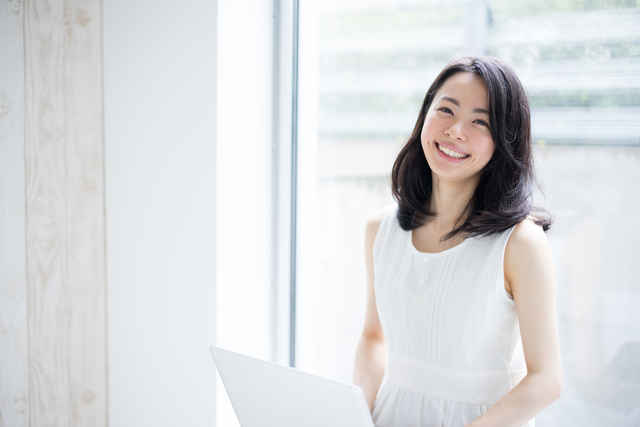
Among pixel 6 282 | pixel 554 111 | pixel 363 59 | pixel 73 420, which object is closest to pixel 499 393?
pixel 554 111

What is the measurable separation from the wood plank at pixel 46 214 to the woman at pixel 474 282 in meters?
1.04

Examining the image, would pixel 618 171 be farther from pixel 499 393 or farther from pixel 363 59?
pixel 363 59

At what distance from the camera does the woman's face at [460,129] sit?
Answer: 1.03 m

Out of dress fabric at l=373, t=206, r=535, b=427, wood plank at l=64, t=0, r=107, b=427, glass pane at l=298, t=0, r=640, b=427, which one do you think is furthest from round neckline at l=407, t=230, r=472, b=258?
wood plank at l=64, t=0, r=107, b=427

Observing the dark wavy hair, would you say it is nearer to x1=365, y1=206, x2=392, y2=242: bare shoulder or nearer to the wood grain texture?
x1=365, y1=206, x2=392, y2=242: bare shoulder

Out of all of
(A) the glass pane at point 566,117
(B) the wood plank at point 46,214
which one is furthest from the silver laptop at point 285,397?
(B) the wood plank at point 46,214

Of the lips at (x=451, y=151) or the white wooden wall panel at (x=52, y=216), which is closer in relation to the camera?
the lips at (x=451, y=151)

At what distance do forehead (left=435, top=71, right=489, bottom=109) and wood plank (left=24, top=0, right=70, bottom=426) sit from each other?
117 cm

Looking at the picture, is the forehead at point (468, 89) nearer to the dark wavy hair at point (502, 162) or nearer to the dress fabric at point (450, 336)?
the dark wavy hair at point (502, 162)

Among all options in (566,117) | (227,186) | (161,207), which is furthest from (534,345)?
(161,207)

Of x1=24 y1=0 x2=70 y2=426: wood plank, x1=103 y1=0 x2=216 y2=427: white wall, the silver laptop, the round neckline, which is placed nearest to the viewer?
the silver laptop

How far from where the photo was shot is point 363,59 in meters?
1.51

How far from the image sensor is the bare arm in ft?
4.13

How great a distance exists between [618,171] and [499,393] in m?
0.62
